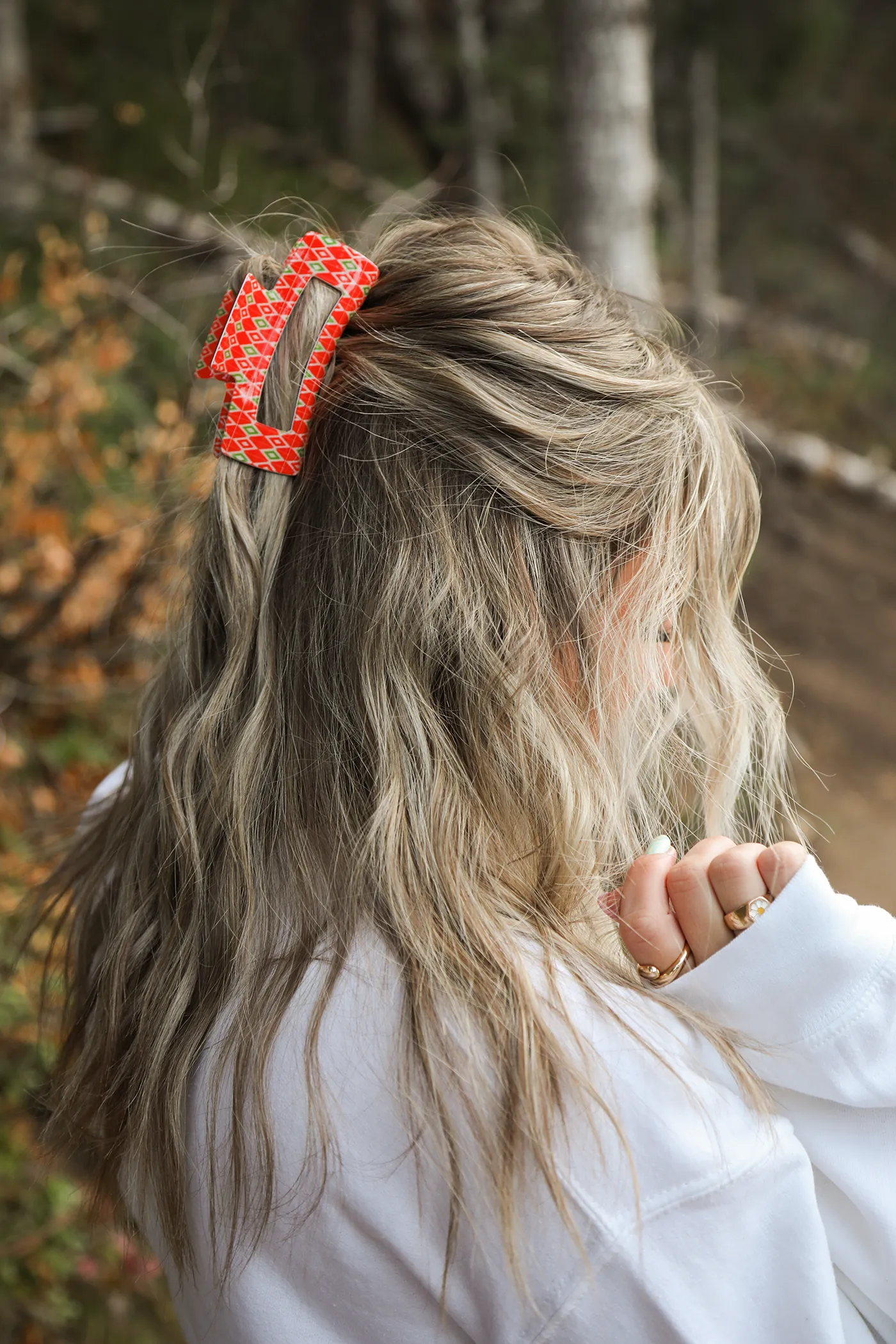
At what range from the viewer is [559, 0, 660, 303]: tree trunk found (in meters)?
3.42

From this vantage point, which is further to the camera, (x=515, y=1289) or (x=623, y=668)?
(x=623, y=668)

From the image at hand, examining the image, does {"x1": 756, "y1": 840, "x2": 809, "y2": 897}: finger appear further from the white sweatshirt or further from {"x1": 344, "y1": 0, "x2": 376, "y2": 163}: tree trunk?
{"x1": 344, "y1": 0, "x2": 376, "y2": 163}: tree trunk

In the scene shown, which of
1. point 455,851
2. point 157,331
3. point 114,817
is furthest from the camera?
point 157,331

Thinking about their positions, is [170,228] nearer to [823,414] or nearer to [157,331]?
[157,331]

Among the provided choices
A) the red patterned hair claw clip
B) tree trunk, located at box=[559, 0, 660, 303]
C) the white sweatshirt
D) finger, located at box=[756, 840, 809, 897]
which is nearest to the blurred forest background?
tree trunk, located at box=[559, 0, 660, 303]

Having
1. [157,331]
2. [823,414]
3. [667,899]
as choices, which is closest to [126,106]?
[157,331]

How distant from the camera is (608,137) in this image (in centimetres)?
355

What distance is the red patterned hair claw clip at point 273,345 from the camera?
4.39 ft

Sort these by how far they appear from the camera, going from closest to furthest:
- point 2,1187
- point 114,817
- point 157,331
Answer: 1. point 114,817
2. point 2,1187
3. point 157,331

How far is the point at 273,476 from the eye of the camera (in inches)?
53.4

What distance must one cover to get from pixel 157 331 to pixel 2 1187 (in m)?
3.63

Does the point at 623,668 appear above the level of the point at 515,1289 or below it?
above

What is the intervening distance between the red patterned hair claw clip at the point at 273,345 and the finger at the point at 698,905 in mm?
702

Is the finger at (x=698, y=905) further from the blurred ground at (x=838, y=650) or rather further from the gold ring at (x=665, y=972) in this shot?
the blurred ground at (x=838, y=650)
